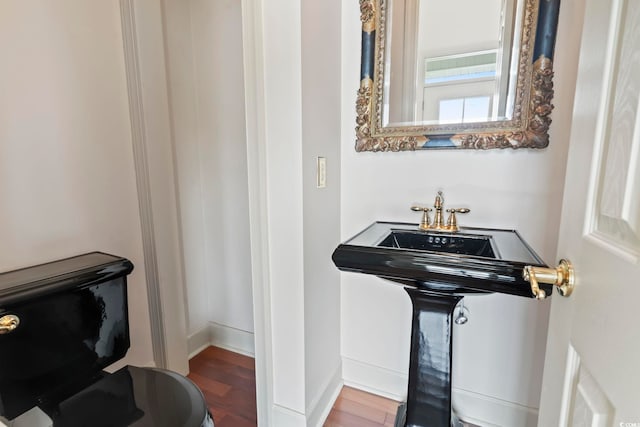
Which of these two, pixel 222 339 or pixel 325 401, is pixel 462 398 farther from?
pixel 222 339

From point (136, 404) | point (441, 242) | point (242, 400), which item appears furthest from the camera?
point (242, 400)

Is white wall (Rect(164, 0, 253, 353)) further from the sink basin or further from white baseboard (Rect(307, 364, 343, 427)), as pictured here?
the sink basin

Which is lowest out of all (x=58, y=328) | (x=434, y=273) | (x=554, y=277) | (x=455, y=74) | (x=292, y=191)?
(x=58, y=328)

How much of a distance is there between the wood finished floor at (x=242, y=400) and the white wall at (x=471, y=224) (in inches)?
3.5

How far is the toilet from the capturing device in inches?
34.1

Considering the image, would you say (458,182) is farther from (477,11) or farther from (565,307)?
(565,307)

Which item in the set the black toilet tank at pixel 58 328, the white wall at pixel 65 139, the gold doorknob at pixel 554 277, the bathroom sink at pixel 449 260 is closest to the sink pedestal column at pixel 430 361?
the bathroom sink at pixel 449 260

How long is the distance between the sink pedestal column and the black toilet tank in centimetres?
109

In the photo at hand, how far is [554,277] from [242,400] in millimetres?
1614

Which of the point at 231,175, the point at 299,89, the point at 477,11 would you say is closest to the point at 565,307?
the point at 299,89

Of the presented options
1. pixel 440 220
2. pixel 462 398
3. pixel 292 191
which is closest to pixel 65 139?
pixel 292 191

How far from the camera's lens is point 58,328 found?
958mm

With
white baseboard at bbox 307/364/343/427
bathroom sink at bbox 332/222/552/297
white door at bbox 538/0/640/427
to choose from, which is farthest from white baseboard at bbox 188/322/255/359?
white door at bbox 538/0/640/427

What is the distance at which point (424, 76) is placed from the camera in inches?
53.4
